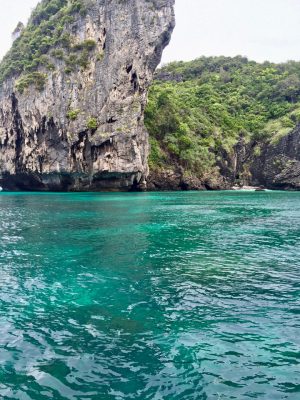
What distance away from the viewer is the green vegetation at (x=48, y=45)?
60.4 m

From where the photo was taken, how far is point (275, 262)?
13.4 metres

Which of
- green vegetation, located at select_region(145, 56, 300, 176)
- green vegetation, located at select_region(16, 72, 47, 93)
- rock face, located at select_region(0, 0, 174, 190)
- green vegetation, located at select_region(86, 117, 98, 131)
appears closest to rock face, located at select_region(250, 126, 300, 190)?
green vegetation, located at select_region(145, 56, 300, 176)

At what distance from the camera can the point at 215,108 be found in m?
86.2

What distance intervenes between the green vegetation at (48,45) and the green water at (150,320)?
50.3 metres

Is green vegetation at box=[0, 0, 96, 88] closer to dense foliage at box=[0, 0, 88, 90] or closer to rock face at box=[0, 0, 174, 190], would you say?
dense foliage at box=[0, 0, 88, 90]

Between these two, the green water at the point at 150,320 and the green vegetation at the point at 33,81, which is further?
the green vegetation at the point at 33,81

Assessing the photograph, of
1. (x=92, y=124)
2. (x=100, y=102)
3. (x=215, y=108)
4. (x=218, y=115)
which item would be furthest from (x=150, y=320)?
(x=215, y=108)

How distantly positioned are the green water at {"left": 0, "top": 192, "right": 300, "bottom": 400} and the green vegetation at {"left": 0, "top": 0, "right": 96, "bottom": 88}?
50333 millimetres

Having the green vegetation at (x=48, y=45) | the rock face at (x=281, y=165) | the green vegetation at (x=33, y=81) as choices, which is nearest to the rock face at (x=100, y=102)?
the green vegetation at (x=33, y=81)

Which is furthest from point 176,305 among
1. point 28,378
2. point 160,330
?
point 28,378

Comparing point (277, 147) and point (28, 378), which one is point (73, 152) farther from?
point (28, 378)

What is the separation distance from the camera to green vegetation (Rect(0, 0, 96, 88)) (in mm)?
60438

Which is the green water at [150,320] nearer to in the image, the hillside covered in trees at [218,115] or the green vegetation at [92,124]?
the green vegetation at [92,124]

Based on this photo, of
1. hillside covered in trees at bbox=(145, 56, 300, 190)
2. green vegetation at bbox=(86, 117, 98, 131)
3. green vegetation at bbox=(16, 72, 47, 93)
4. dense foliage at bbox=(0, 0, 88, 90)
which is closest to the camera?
green vegetation at bbox=(86, 117, 98, 131)
